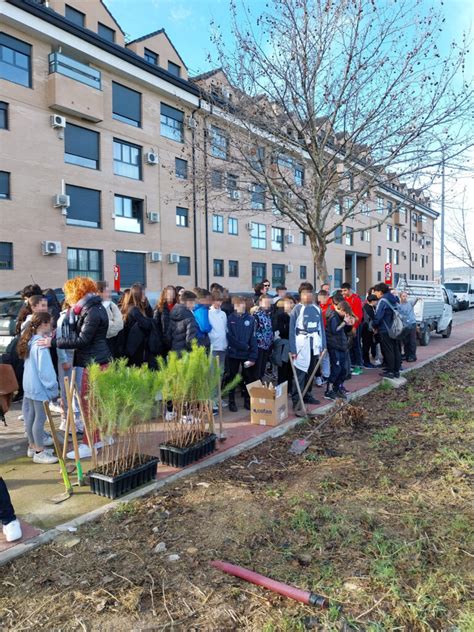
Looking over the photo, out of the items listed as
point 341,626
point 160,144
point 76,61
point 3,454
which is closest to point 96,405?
point 3,454

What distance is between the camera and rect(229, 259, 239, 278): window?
3048 cm

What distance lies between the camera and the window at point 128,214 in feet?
78.1

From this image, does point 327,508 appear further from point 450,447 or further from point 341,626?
point 450,447

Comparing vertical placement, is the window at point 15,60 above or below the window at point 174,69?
below

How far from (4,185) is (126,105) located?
830cm

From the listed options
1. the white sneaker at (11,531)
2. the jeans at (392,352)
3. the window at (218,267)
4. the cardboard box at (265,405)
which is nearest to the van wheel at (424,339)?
the jeans at (392,352)

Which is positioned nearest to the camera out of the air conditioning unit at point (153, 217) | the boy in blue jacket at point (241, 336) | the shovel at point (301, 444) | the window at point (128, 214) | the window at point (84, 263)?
the shovel at point (301, 444)

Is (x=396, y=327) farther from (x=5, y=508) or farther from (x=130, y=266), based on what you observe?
(x=130, y=266)

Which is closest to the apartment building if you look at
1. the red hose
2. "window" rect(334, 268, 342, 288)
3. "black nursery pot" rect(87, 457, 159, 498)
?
"black nursery pot" rect(87, 457, 159, 498)

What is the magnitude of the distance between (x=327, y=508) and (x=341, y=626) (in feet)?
4.25

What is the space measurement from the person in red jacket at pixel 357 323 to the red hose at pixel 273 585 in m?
6.93

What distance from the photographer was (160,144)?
25.5 m

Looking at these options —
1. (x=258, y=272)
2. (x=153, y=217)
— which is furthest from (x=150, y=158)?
(x=258, y=272)

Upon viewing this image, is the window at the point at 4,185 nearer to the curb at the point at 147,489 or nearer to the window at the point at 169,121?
the window at the point at 169,121
